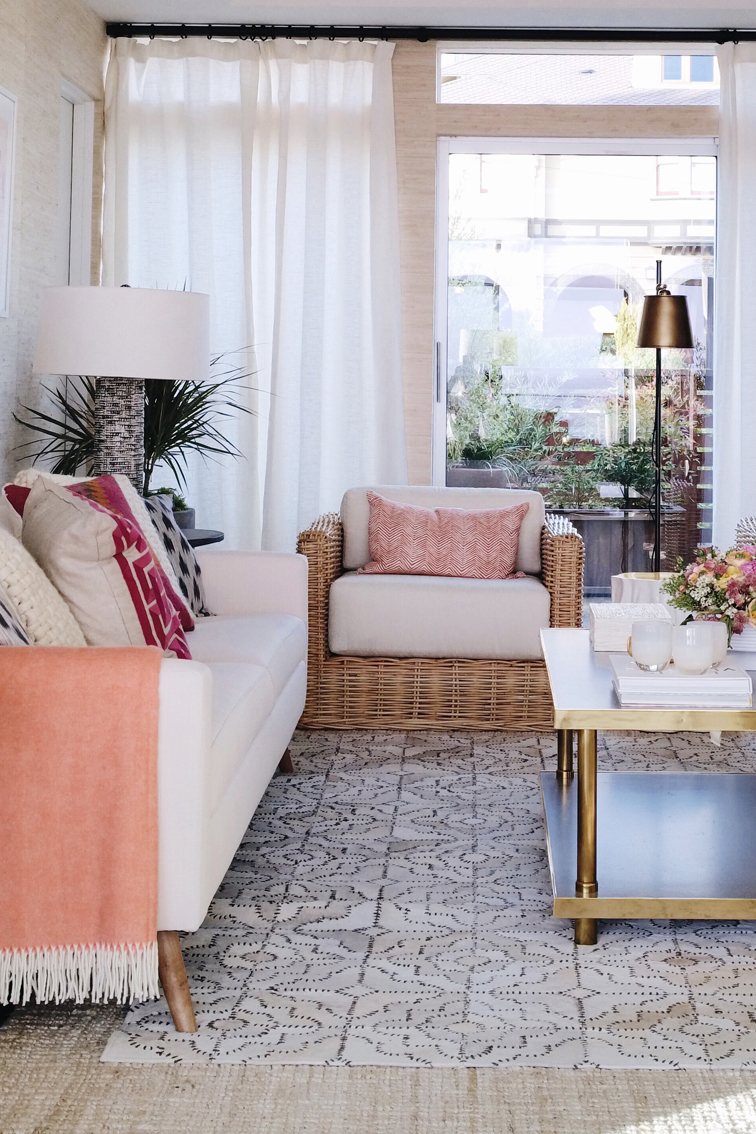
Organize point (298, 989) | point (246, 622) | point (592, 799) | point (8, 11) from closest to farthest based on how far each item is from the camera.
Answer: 1. point (298, 989)
2. point (592, 799)
3. point (246, 622)
4. point (8, 11)

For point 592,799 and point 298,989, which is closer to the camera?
point 298,989

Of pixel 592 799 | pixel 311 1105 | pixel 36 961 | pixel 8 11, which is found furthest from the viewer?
pixel 8 11

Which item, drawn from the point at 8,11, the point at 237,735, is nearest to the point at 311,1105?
the point at 237,735

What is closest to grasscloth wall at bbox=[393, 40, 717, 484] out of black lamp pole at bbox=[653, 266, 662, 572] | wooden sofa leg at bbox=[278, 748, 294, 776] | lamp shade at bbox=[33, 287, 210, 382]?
black lamp pole at bbox=[653, 266, 662, 572]

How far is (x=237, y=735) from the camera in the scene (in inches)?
96.3

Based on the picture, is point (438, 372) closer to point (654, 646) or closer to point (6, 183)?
point (6, 183)

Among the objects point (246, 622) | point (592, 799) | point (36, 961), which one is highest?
point (246, 622)

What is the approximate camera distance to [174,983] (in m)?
2.07

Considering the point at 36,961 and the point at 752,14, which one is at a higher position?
the point at 752,14

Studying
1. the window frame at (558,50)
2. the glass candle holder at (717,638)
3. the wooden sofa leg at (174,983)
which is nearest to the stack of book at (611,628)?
the glass candle holder at (717,638)

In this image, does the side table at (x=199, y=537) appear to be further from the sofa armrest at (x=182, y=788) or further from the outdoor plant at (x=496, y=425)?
the sofa armrest at (x=182, y=788)

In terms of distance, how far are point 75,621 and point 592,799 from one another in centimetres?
110

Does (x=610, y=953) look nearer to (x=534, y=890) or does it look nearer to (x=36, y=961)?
(x=534, y=890)

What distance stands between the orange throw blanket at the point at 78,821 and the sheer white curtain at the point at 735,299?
4.15 metres
